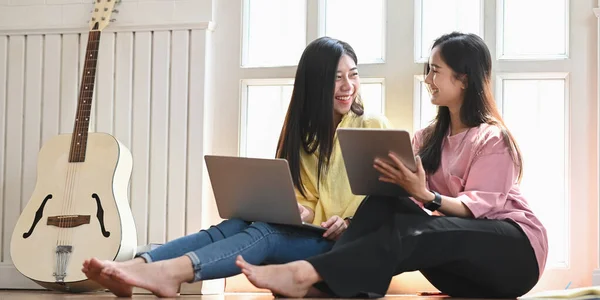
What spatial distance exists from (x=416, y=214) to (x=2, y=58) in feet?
6.17

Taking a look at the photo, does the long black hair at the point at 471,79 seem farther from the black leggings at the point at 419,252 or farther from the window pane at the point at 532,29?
the window pane at the point at 532,29

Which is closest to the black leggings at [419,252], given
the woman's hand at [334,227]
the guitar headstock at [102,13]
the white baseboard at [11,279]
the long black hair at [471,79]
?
the woman's hand at [334,227]

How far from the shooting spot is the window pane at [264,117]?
10.5 ft

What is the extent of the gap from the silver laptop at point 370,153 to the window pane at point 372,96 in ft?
2.72

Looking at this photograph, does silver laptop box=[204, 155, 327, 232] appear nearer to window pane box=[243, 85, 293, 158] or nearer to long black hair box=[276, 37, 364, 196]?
long black hair box=[276, 37, 364, 196]

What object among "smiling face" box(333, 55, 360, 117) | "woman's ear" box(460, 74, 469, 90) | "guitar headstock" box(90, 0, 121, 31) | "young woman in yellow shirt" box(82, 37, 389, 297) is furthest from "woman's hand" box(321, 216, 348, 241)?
"guitar headstock" box(90, 0, 121, 31)

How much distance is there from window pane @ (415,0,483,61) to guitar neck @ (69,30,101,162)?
1145 millimetres

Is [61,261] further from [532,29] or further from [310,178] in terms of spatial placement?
[532,29]

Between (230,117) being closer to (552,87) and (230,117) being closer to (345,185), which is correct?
(345,185)

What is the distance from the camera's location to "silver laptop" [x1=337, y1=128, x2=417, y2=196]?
2.14m

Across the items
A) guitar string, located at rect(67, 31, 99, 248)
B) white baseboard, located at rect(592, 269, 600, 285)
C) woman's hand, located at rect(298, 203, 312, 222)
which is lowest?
white baseboard, located at rect(592, 269, 600, 285)

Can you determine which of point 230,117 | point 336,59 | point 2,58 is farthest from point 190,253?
point 2,58

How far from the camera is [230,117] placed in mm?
3197

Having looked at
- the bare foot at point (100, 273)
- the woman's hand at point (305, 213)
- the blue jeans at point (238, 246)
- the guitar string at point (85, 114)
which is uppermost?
the guitar string at point (85, 114)
